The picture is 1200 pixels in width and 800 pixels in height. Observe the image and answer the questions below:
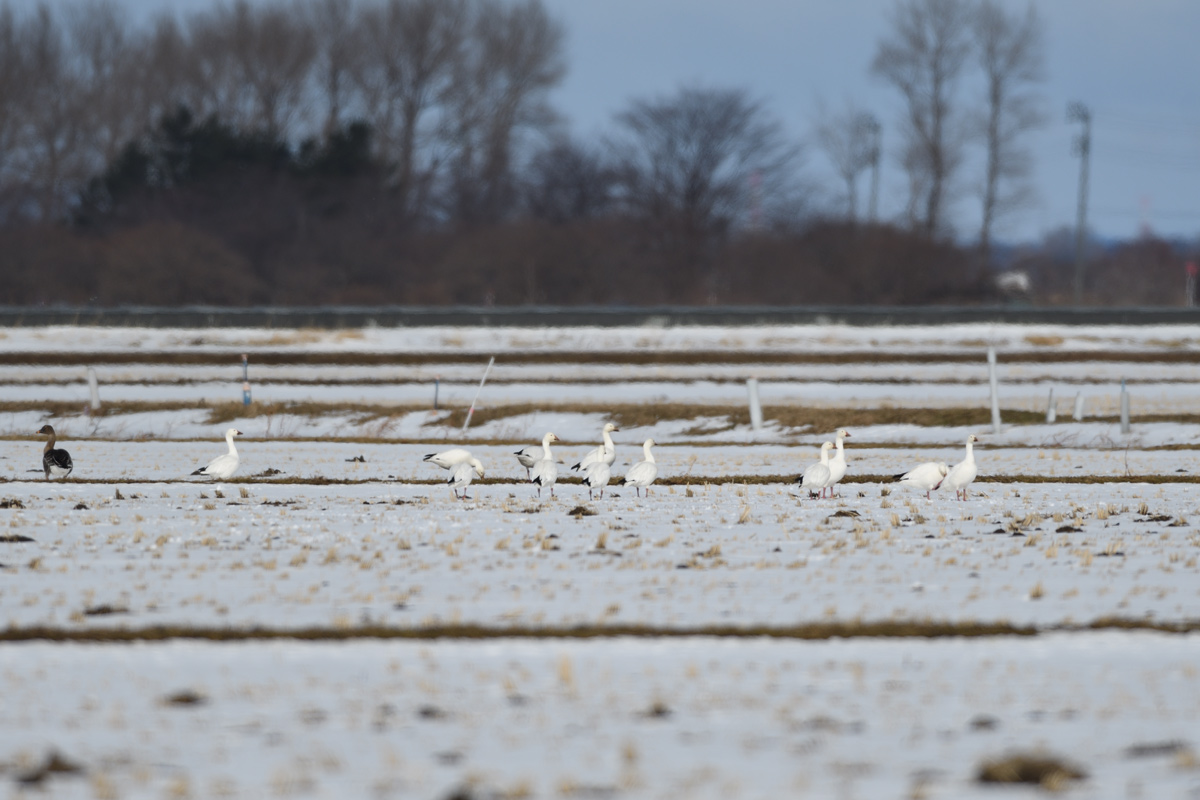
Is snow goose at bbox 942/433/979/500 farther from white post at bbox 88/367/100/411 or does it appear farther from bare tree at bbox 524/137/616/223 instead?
bare tree at bbox 524/137/616/223

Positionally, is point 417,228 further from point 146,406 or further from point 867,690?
point 867,690

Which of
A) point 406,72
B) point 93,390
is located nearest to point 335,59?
point 406,72

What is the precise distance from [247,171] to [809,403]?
4935cm

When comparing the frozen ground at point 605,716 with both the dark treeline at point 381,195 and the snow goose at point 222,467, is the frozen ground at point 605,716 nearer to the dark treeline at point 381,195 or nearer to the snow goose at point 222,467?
the snow goose at point 222,467

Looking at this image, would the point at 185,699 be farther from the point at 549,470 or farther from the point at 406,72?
the point at 406,72

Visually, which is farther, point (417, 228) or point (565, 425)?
point (417, 228)

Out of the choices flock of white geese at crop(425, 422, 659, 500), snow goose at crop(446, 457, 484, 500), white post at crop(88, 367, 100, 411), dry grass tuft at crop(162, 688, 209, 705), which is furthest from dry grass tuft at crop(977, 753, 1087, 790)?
white post at crop(88, 367, 100, 411)

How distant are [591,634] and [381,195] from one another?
6929 centimetres

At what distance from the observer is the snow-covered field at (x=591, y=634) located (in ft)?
18.9

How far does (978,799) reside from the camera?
5.34 metres

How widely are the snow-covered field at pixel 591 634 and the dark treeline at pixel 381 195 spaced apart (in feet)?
144

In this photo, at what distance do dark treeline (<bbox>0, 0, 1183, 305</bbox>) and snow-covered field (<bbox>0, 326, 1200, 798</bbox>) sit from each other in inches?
1724

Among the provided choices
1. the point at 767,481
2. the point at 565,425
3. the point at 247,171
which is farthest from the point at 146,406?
the point at 247,171

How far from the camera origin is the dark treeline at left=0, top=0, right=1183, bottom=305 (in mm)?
61875
